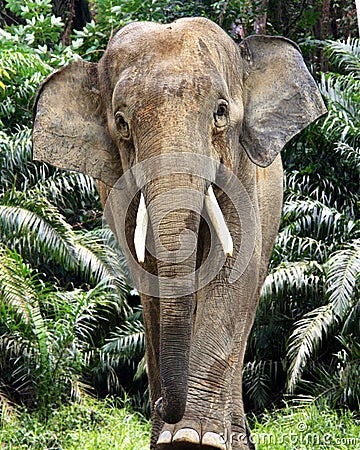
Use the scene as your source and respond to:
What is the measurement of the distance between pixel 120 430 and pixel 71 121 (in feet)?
15.1

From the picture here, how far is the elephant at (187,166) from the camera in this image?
14.5 ft

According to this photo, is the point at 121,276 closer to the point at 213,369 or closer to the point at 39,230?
the point at 39,230

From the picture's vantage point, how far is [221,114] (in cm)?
479

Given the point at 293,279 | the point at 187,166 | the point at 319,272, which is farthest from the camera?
the point at 319,272

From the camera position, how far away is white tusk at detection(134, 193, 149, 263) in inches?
177

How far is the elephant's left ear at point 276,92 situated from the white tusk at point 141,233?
913 mm

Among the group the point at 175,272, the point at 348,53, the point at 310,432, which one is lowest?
the point at 310,432

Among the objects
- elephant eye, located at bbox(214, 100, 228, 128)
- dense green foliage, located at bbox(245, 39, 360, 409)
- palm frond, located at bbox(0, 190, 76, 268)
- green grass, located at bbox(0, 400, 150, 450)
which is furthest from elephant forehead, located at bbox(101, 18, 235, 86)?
palm frond, located at bbox(0, 190, 76, 268)

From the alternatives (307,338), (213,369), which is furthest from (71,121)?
(307,338)

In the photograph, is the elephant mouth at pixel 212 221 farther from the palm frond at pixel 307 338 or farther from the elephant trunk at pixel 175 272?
the palm frond at pixel 307 338

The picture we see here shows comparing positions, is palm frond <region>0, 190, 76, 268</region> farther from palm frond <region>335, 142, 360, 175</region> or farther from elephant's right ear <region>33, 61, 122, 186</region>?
elephant's right ear <region>33, 61, 122, 186</region>

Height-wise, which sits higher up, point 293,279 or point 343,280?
point 343,280

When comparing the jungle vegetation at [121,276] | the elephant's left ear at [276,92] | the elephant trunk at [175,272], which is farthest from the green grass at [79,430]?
the elephant trunk at [175,272]

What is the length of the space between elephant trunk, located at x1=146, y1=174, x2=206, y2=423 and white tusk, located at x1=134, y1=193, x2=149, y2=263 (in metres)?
0.04
